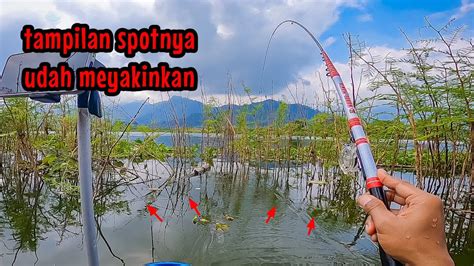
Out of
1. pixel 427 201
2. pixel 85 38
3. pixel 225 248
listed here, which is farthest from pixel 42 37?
pixel 225 248

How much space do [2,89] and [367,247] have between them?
2.80 m

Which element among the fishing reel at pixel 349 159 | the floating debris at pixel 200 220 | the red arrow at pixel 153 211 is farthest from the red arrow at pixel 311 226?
the fishing reel at pixel 349 159

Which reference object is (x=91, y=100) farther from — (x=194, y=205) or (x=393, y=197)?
(x=194, y=205)

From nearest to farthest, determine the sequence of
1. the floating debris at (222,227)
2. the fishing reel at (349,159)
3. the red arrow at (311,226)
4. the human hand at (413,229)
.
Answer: the human hand at (413,229), the fishing reel at (349,159), the floating debris at (222,227), the red arrow at (311,226)

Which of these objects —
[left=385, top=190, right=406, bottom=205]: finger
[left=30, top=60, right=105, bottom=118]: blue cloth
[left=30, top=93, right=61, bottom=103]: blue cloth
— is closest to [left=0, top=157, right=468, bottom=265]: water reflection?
[left=30, top=60, right=105, bottom=118]: blue cloth

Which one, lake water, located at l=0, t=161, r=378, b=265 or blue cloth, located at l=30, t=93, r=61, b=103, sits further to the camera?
lake water, located at l=0, t=161, r=378, b=265

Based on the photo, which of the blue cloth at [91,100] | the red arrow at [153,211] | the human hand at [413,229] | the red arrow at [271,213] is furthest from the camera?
the red arrow at [271,213]

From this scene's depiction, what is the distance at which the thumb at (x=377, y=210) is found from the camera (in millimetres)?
667

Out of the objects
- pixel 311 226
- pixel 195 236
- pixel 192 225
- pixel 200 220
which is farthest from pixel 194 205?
pixel 311 226

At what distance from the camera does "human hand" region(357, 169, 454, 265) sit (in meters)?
0.65

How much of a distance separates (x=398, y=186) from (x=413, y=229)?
4.1 inches

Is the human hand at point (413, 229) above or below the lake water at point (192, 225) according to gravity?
above

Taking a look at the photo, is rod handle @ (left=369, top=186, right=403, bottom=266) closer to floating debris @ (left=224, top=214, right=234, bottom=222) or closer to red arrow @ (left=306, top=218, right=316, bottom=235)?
red arrow @ (left=306, top=218, right=316, bottom=235)

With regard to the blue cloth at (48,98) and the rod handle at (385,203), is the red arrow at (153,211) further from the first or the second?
the rod handle at (385,203)
